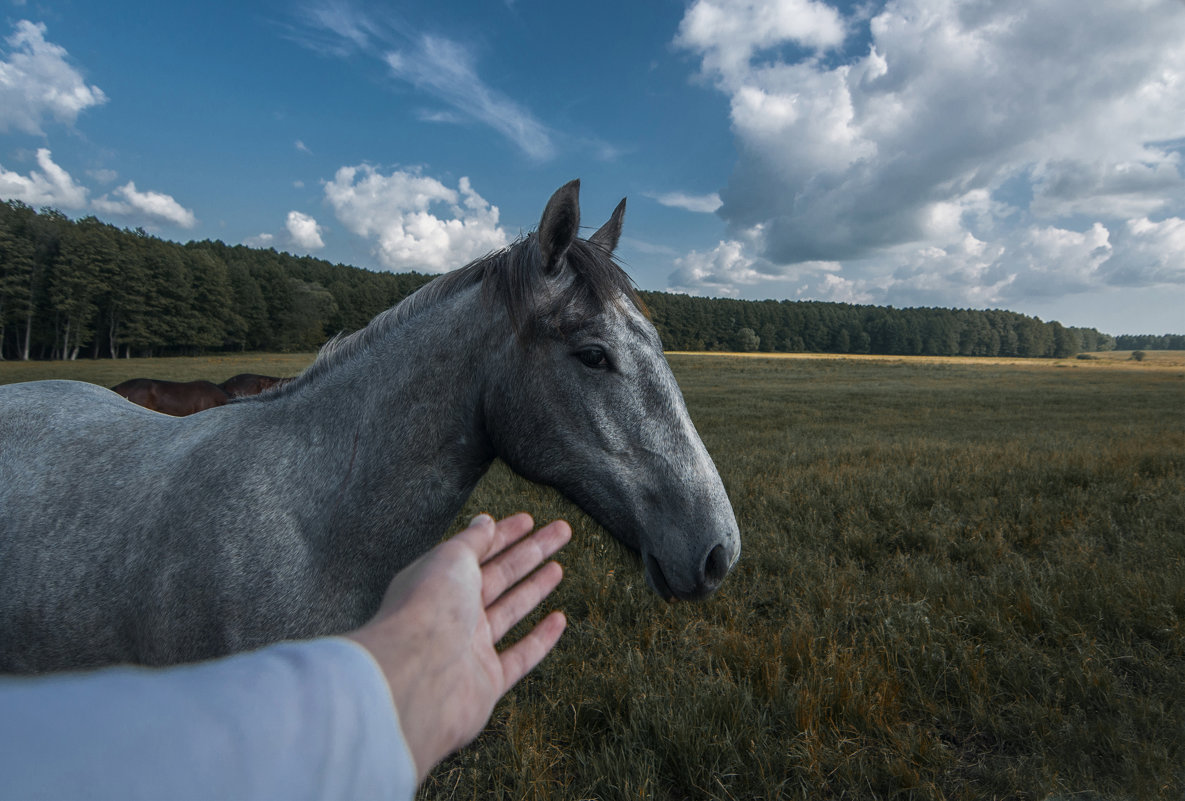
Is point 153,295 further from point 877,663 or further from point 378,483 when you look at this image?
point 877,663

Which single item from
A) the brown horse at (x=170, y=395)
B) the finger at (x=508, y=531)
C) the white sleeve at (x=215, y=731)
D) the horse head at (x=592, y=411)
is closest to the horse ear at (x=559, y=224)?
the horse head at (x=592, y=411)

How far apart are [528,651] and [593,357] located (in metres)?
1.11

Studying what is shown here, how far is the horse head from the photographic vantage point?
1925 mm

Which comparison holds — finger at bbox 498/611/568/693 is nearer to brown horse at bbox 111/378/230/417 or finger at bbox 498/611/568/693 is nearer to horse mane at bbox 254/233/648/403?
horse mane at bbox 254/233/648/403

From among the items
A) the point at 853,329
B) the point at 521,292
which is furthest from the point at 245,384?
the point at 853,329

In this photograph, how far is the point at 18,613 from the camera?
2.07 metres

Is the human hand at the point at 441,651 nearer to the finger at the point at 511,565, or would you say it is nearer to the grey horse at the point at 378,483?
the finger at the point at 511,565

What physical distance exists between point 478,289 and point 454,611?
4.91 ft

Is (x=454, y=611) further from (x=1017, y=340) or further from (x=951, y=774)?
(x=1017, y=340)

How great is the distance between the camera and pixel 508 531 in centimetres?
141

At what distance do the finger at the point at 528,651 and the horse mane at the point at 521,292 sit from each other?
1050 millimetres

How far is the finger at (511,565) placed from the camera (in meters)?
1.28

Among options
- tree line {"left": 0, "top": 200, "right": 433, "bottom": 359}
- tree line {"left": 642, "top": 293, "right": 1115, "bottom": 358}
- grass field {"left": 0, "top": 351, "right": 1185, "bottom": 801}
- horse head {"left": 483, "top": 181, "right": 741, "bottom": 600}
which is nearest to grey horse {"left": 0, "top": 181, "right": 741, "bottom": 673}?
horse head {"left": 483, "top": 181, "right": 741, "bottom": 600}

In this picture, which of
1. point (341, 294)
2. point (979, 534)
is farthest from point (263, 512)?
point (341, 294)
